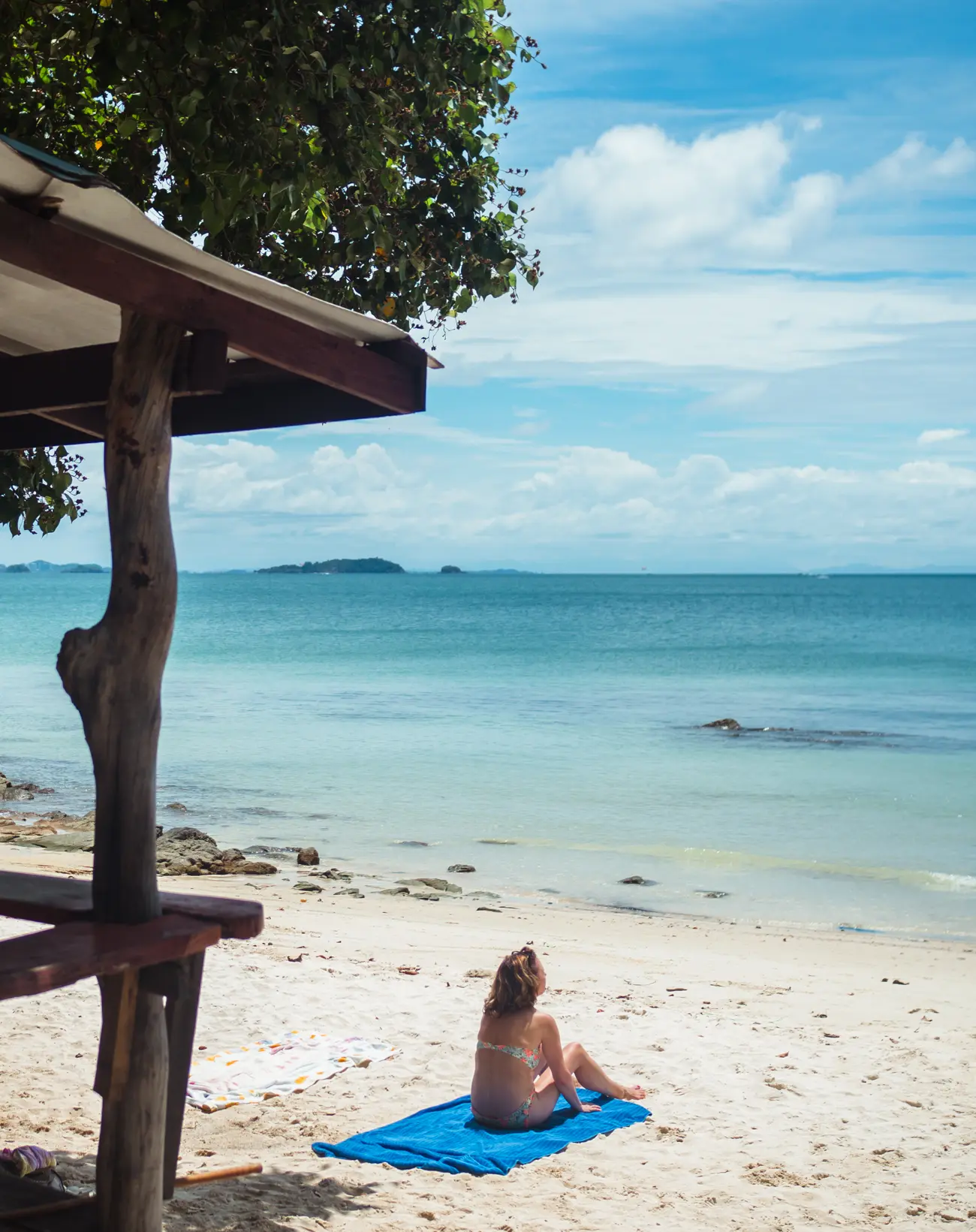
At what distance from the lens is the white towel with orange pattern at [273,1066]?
518 centimetres

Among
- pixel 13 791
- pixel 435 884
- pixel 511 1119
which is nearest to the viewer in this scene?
pixel 511 1119

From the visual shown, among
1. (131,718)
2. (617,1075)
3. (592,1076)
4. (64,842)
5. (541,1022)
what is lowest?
(64,842)

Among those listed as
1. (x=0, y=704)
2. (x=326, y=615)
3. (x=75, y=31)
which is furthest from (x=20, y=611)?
(x=75, y=31)

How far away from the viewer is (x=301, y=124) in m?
5.79

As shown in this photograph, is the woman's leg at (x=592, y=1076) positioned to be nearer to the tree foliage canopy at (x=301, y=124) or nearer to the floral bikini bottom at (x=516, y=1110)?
the floral bikini bottom at (x=516, y=1110)

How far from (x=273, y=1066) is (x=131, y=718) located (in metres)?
2.91

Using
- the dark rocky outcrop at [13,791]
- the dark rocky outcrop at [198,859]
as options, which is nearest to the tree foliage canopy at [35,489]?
the dark rocky outcrop at [198,859]

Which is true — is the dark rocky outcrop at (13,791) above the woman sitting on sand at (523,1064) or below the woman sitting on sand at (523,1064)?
below

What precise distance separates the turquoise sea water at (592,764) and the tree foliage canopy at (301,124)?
23.0ft

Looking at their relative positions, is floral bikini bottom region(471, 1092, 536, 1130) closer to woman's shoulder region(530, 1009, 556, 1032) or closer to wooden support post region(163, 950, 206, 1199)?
woman's shoulder region(530, 1009, 556, 1032)

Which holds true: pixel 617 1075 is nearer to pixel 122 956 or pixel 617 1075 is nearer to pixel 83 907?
pixel 83 907

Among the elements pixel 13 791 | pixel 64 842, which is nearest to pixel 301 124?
pixel 64 842

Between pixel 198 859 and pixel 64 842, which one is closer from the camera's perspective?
pixel 198 859

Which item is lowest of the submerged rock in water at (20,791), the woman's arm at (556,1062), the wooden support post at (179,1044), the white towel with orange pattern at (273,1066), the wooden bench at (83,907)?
the submerged rock in water at (20,791)
